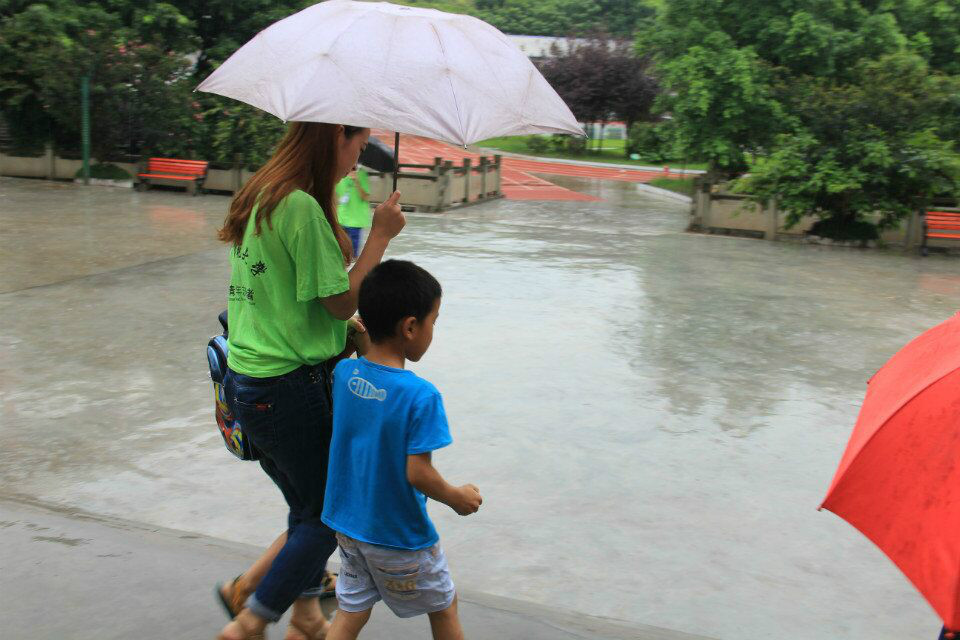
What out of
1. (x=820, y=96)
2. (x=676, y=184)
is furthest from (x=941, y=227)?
(x=676, y=184)

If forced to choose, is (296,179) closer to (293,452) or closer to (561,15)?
(293,452)

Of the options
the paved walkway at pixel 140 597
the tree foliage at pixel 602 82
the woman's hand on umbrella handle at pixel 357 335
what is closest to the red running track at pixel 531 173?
the tree foliage at pixel 602 82

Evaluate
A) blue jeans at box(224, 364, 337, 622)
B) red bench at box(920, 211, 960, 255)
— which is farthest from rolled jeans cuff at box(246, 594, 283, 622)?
red bench at box(920, 211, 960, 255)

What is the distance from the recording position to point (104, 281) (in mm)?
9344

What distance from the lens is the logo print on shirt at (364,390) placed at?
247 cm

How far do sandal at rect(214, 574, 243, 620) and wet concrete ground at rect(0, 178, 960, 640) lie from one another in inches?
17.4

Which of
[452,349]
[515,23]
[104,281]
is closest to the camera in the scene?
[452,349]

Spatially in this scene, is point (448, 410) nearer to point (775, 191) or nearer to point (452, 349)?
point (452, 349)

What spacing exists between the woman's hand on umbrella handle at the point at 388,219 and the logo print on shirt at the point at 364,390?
521 millimetres

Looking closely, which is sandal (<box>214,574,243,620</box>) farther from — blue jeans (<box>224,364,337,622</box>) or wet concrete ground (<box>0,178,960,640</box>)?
wet concrete ground (<box>0,178,960,640</box>)

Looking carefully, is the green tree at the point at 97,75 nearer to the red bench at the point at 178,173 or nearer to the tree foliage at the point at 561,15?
the red bench at the point at 178,173

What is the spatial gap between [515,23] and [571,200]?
4779 centimetres

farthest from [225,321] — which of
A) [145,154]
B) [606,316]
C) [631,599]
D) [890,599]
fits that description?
[145,154]

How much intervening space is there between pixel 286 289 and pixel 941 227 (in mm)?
13319
